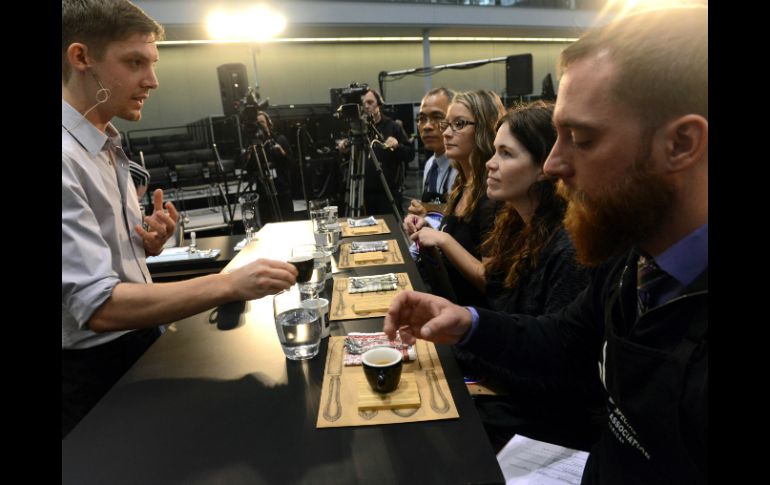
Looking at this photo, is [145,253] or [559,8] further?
[559,8]

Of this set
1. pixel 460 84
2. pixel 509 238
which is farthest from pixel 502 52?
pixel 509 238

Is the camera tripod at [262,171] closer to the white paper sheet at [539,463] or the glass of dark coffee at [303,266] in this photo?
the glass of dark coffee at [303,266]

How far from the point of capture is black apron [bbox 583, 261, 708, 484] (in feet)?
2.35

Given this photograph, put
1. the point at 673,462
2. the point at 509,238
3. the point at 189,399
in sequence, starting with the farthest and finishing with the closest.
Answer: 1. the point at 509,238
2. the point at 189,399
3. the point at 673,462

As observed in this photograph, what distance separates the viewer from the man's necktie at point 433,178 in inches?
133

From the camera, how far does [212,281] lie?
1218 mm

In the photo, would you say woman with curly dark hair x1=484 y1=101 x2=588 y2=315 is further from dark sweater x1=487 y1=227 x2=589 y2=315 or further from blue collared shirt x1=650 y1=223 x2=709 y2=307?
blue collared shirt x1=650 y1=223 x2=709 y2=307

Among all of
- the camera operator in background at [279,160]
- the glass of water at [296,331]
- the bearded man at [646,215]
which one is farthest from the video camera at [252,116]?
the bearded man at [646,215]

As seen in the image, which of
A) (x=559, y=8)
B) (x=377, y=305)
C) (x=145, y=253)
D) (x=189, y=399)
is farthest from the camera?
(x=559, y=8)

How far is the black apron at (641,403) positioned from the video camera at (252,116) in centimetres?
445

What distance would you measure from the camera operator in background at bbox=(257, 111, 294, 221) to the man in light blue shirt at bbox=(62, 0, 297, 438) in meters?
Answer: 3.45
